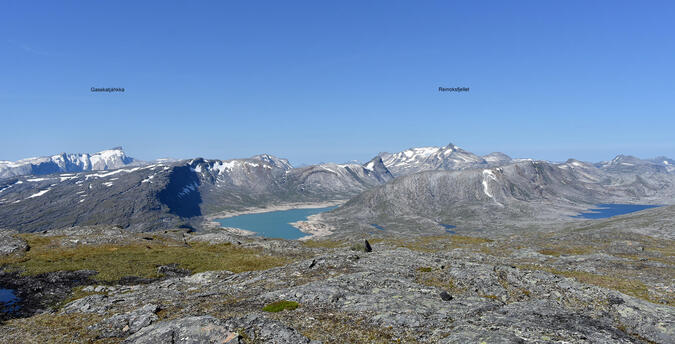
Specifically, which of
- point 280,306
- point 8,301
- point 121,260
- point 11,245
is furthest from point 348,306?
point 11,245

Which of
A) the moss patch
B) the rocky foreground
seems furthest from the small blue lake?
the moss patch

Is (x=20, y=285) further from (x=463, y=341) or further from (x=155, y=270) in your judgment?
(x=463, y=341)

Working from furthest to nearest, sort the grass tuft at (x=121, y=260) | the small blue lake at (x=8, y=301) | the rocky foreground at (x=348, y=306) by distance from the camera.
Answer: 1. the grass tuft at (x=121, y=260)
2. the small blue lake at (x=8, y=301)
3. the rocky foreground at (x=348, y=306)

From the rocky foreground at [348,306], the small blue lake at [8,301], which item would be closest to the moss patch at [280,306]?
the rocky foreground at [348,306]

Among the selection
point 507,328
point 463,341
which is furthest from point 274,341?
point 507,328

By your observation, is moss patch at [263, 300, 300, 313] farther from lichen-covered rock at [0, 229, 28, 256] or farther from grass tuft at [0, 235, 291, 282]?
lichen-covered rock at [0, 229, 28, 256]

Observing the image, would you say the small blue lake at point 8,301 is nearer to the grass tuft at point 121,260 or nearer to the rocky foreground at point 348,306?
the rocky foreground at point 348,306
